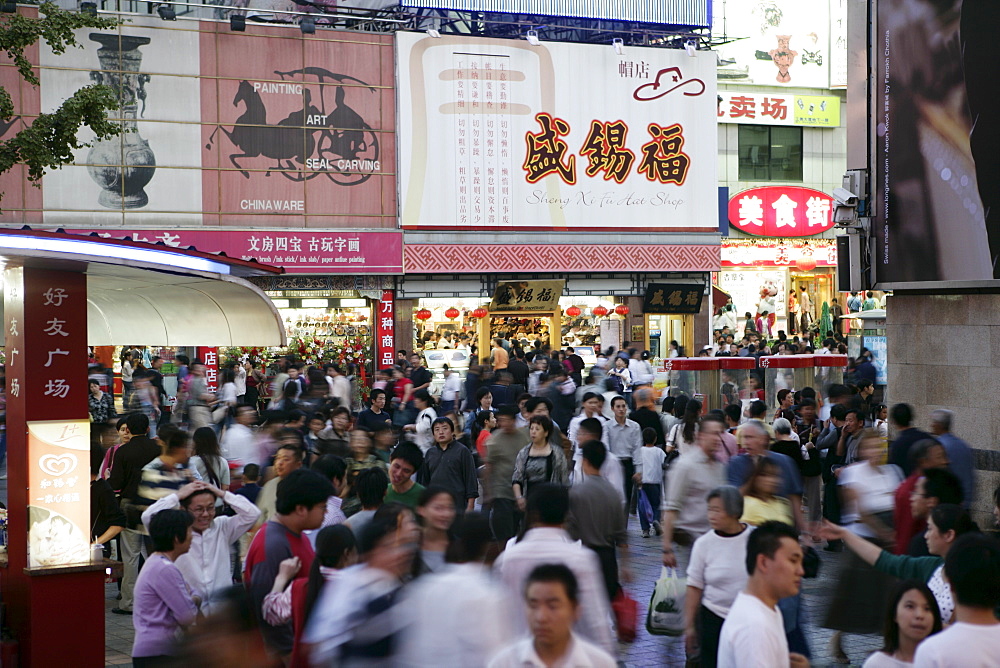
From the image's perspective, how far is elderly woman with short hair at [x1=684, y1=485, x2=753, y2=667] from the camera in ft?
18.8

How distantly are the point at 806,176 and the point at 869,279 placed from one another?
2453cm

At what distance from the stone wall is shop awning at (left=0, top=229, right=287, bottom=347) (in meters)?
7.41

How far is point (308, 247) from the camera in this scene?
85.0ft

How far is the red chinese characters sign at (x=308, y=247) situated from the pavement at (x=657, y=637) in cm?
1531

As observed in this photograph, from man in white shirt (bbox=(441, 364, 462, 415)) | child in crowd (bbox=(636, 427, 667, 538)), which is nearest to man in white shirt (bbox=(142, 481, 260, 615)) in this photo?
child in crowd (bbox=(636, 427, 667, 538))

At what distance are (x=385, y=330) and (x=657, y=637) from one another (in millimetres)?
18908

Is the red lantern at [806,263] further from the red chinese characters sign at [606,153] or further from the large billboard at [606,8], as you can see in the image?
the large billboard at [606,8]

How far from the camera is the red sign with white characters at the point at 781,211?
35.4m

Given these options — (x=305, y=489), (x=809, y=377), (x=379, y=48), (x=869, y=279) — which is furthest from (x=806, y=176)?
(x=305, y=489)

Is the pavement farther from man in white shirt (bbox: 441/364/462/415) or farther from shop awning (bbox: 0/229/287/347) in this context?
man in white shirt (bbox: 441/364/462/415)

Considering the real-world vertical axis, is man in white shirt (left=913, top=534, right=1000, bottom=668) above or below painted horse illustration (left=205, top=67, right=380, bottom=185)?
below

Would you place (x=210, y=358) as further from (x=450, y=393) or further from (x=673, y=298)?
(x=673, y=298)

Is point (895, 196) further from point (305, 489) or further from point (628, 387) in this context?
point (305, 489)

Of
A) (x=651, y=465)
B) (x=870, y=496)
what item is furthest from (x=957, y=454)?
(x=651, y=465)
